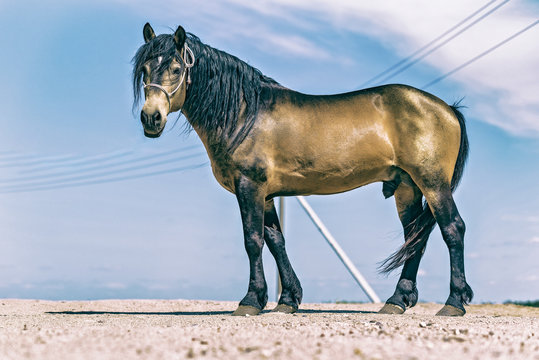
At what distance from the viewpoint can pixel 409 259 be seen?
963 cm

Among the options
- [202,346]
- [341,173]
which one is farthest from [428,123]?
[202,346]

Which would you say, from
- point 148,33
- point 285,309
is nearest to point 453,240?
point 285,309

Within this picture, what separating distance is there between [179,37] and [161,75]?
0.57m

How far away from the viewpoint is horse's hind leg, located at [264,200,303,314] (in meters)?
9.07

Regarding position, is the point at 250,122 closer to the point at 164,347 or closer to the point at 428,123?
the point at 428,123

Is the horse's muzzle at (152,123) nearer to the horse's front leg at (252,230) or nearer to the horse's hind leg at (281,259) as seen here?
the horse's front leg at (252,230)

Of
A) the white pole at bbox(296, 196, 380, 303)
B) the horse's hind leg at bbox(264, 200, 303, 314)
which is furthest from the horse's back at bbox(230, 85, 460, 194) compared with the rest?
the white pole at bbox(296, 196, 380, 303)

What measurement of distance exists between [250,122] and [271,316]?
2.60 metres

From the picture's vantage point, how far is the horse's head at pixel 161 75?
8.20 meters

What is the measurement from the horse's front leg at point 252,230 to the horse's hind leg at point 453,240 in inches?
98.1

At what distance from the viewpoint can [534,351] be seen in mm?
5414

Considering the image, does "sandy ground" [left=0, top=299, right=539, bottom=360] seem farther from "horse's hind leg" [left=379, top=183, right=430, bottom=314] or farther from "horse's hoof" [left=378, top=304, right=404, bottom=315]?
"horse's hind leg" [left=379, top=183, right=430, bottom=314]

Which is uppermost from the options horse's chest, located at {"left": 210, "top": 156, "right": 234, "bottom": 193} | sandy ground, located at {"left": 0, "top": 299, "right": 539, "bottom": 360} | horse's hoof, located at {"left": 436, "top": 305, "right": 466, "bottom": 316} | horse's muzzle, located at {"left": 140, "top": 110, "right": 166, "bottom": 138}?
horse's muzzle, located at {"left": 140, "top": 110, "right": 166, "bottom": 138}

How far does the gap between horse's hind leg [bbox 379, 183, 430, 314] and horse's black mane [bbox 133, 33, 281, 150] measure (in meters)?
2.69
